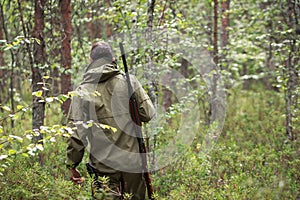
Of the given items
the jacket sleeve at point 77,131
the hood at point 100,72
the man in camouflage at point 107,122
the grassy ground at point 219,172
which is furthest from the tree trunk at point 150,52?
the jacket sleeve at point 77,131

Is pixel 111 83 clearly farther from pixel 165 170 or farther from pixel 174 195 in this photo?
pixel 165 170

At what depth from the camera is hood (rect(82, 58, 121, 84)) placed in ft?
13.4

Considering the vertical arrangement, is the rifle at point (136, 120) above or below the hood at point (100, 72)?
below

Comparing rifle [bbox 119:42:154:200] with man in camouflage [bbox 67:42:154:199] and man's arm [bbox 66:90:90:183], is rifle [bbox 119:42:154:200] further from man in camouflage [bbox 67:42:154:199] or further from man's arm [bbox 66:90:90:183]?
man's arm [bbox 66:90:90:183]

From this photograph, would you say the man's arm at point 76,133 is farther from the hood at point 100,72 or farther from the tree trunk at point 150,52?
the tree trunk at point 150,52

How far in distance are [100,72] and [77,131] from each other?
0.73m

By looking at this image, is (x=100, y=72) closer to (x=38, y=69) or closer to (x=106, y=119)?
(x=106, y=119)

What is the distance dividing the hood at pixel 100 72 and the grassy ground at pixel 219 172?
111cm

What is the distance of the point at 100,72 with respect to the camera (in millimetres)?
4074

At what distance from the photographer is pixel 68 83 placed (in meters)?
7.48

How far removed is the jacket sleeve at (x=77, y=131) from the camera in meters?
4.03

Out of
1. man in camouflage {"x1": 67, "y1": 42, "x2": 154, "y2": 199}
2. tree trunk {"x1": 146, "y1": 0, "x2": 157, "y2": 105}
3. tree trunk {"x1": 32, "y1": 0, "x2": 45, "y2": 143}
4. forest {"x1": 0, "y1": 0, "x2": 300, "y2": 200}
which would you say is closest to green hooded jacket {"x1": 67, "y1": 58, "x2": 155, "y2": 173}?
man in camouflage {"x1": 67, "y1": 42, "x2": 154, "y2": 199}

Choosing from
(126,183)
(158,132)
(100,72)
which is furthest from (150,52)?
(126,183)

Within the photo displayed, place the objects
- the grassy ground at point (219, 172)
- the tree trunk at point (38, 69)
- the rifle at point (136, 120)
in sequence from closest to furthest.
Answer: the grassy ground at point (219, 172) → the rifle at point (136, 120) → the tree trunk at point (38, 69)
